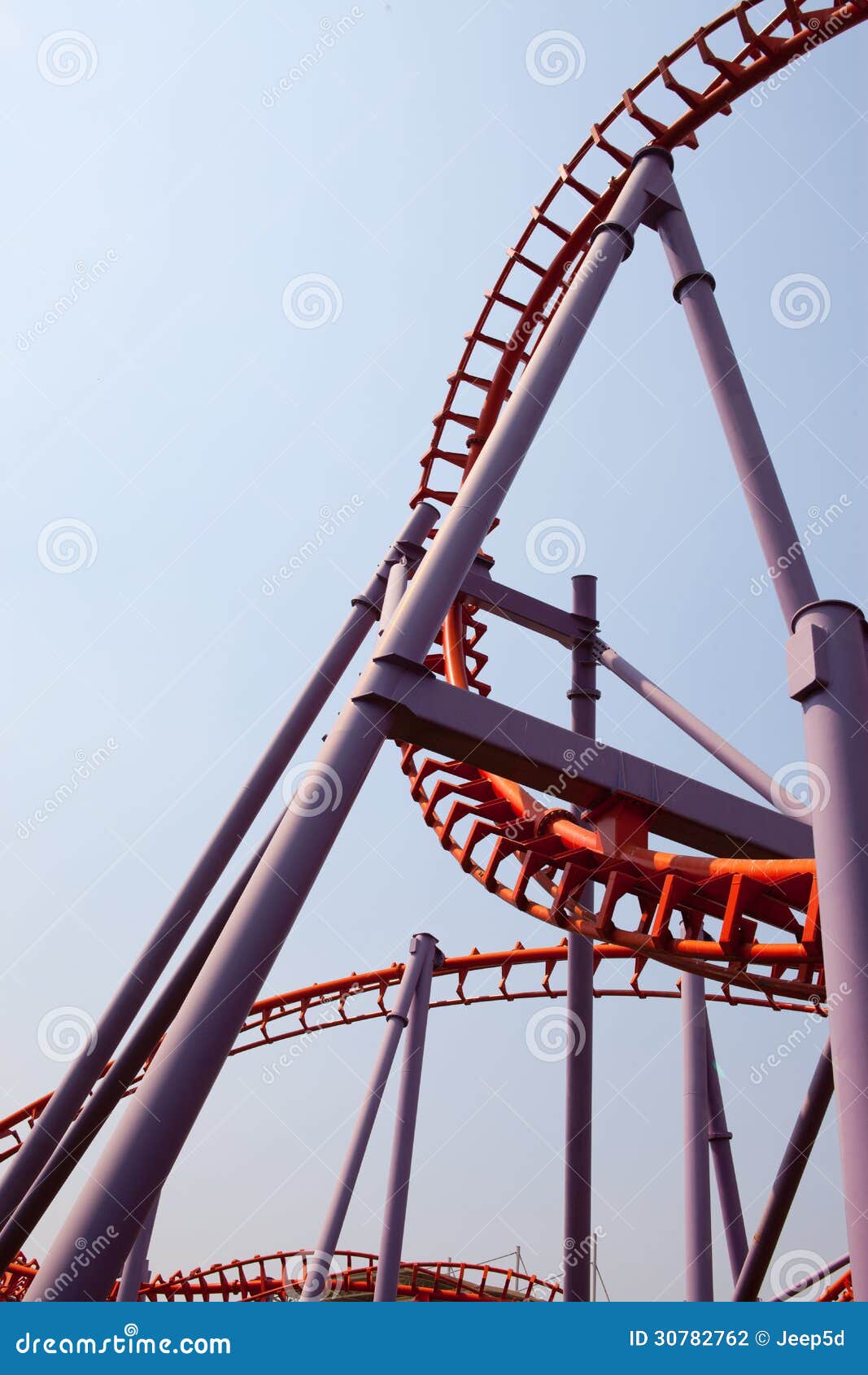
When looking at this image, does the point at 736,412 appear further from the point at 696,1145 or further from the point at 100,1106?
the point at 696,1145

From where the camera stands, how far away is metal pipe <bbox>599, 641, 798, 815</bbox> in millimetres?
5809

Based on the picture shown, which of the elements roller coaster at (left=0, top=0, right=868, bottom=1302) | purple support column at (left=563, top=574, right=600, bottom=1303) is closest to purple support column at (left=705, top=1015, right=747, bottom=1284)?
roller coaster at (left=0, top=0, right=868, bottom=1302)

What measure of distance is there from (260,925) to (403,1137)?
18.8 feet

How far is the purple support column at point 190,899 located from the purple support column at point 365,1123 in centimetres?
344

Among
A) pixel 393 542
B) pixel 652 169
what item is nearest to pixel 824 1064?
pixel 393 542

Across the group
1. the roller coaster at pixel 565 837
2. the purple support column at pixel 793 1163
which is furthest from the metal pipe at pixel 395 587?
the purple support column at pixel 793 1163

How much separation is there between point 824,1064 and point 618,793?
117 inches

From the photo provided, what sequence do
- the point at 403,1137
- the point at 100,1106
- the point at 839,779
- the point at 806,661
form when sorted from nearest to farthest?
the point at 839,779, the point at 806,661, the point at 100,1106, the point at 403,1137

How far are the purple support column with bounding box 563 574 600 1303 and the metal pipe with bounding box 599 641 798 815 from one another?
10.7 inches

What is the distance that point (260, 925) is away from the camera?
316 centimetres

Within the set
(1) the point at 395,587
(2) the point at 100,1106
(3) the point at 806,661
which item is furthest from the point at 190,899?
(3) the point at 806,661

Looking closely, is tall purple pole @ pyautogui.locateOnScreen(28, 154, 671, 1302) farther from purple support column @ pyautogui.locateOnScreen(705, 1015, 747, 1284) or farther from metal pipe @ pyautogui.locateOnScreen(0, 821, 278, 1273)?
purple support column @ pyautogui.locateOnScreen(705, 1015, 747, 1284)

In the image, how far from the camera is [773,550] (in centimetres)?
395
